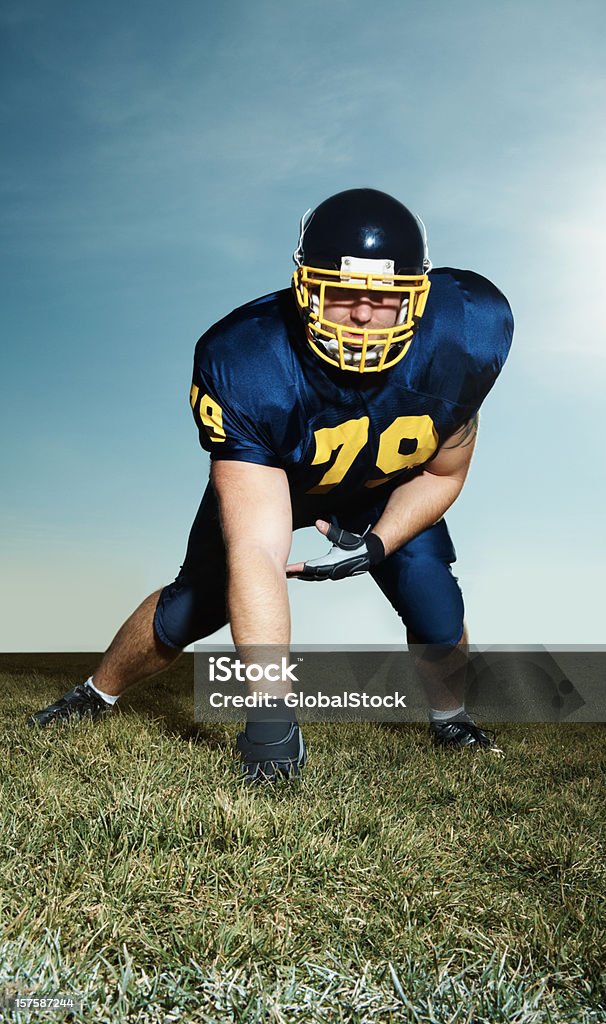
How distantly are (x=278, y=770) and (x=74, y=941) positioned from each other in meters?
1.14

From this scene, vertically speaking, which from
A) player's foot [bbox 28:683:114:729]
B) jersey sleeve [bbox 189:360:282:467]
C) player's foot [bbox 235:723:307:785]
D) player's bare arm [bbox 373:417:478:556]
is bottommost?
player's foot [bbox 28:683:114:729]

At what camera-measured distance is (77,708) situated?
433cm

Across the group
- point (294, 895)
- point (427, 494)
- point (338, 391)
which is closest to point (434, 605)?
point (427, 494)

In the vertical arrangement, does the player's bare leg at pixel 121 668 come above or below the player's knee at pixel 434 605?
below

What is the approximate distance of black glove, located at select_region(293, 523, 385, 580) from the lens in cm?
367

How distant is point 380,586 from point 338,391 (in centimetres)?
135

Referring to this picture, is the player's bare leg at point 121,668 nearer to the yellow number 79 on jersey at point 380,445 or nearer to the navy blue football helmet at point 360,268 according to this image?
the yellow number 79 on jersey at point 380,445

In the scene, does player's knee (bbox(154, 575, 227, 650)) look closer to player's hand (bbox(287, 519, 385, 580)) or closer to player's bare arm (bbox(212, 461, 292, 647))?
player's hand (bbox(287, 519, 385, 580))

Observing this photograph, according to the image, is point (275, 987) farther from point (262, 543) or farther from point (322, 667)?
point (322, 667)

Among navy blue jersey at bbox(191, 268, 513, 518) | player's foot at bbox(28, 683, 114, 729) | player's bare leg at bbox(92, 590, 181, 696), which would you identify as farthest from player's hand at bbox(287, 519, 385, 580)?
player's foot at bbox(28, 683, 114, 729)

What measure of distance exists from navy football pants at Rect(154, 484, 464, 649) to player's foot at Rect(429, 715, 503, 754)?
406 millimetres

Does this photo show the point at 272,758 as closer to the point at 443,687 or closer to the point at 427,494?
the point at 427,494

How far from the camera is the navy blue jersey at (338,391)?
3174 millimetres

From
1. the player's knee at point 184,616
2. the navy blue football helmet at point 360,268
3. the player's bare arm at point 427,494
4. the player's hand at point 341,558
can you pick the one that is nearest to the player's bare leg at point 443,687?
the player's bare arm at point 427,494
